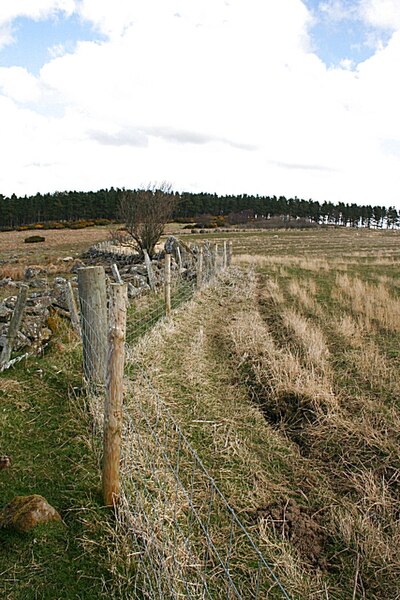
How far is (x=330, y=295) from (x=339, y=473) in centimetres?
965

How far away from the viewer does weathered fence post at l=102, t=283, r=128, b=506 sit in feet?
10.8

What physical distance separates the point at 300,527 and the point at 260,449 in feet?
3.74

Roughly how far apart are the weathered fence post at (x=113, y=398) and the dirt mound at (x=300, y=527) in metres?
1.30

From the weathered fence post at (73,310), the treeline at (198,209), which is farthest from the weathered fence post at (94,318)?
the treeline at (198,209)

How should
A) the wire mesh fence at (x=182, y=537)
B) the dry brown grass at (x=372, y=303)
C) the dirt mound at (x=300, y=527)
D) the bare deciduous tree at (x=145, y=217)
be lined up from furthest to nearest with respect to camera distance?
1. the bare deciduous tree at (x=145, y=217)
2. the dry brown grass at (x=372, y=303)
3. the dirt mound at (x=300, y=527)
4. the wire mesh fence at (x=182, y=537)

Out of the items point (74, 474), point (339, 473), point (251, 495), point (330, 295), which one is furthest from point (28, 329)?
point (330, 295)

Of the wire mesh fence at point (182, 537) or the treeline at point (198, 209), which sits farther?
the treeline at point (198, 209)

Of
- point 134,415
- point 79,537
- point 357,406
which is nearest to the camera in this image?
point 79,537

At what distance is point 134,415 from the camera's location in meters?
4.78

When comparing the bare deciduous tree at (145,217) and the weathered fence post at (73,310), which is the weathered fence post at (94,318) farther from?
the bare deciduous tree at (145,217)

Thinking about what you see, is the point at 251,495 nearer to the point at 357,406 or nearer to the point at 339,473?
the point at 339,473

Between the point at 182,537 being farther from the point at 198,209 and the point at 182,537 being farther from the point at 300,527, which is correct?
the point at 198,209

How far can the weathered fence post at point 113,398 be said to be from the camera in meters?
3.30

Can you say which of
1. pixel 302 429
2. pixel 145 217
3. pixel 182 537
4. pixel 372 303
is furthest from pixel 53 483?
pixel 145 217
